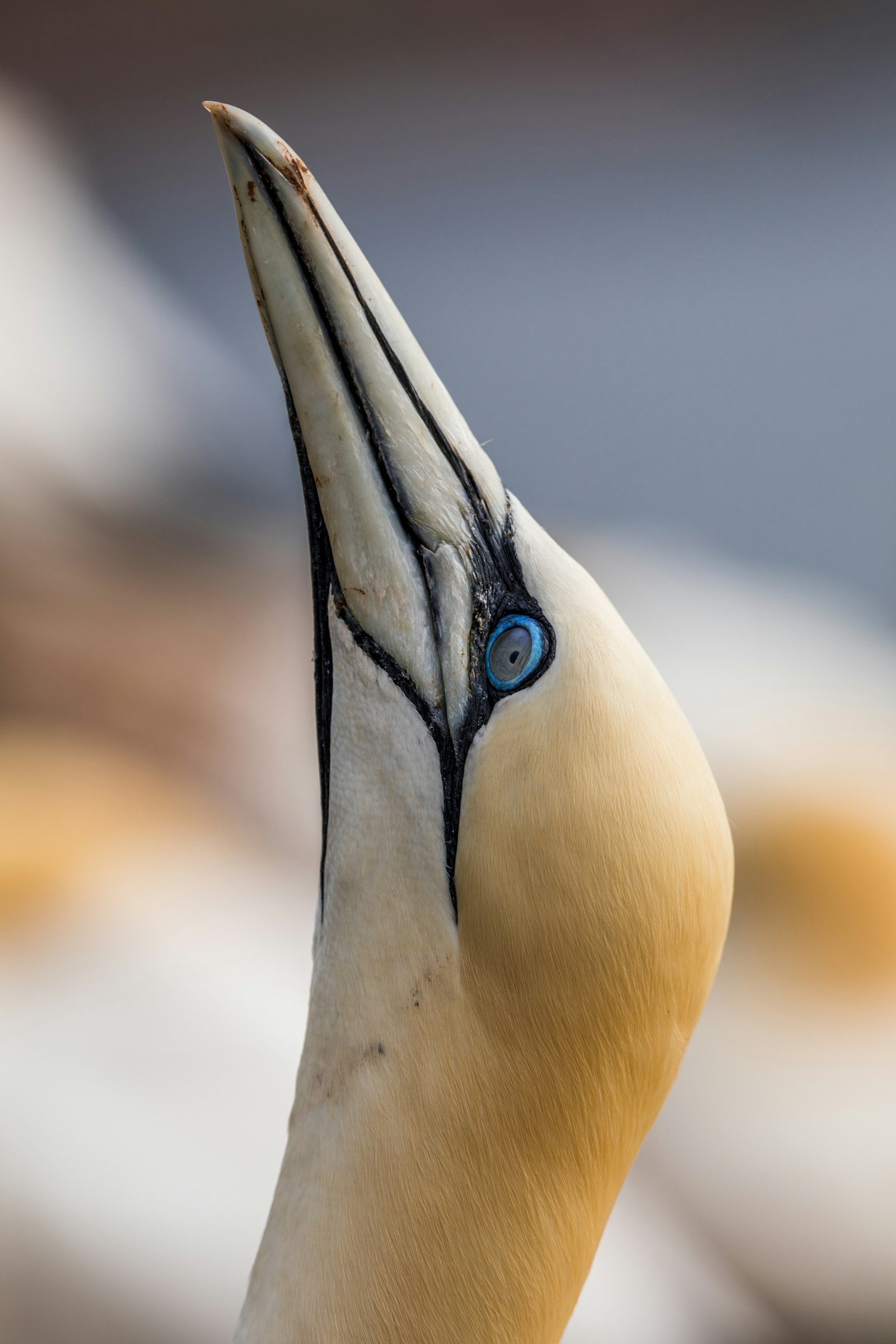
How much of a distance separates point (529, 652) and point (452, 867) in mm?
210

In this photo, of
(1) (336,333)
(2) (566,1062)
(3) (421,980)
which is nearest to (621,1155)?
(2) (566,1062)

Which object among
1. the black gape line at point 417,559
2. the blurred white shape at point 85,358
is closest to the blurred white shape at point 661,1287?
the black gape line at point 417,559

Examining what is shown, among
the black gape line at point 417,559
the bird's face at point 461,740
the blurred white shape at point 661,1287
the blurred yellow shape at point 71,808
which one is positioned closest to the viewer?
the bird's face at point 461,740

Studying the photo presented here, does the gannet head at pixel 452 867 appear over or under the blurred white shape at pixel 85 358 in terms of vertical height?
under

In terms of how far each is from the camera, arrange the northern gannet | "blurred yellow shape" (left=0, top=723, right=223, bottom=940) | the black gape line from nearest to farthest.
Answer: the black gape line, the northern gannet, "blurred yellow shape" (left=0, top=723, right=223, bottom=940)

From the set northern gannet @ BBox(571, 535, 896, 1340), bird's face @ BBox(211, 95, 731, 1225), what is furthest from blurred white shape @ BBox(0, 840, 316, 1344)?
bird's face @ BBox(211, 95, 731, 1225)

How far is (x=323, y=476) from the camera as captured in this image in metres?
0.94

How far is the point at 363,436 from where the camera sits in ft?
3.10

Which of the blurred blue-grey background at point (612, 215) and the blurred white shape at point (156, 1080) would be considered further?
the blurred blue-grey background at point (612, 215)

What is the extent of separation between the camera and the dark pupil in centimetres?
89

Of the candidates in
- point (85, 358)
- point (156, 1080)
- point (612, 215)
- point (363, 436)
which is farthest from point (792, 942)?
point (85, 358)

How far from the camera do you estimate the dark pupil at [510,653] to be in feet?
2.92

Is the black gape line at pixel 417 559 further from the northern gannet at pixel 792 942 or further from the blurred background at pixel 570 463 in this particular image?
the northern gannet at pixel 792 942

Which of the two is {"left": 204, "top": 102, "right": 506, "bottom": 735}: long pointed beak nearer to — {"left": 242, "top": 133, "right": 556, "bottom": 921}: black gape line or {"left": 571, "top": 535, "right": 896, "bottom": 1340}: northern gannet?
{"left": 242, "top": 133, "right": 556, "bottom": 921}: black gape line
